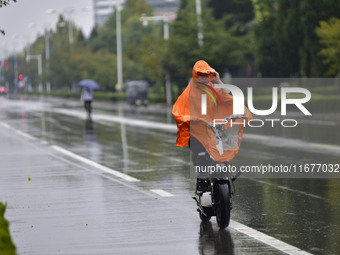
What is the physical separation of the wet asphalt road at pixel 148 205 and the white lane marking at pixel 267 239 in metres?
0.07

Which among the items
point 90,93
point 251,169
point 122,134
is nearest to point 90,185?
point 251,169

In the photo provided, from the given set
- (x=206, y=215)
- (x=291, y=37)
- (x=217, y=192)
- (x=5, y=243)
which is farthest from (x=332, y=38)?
(x=5, y=243)

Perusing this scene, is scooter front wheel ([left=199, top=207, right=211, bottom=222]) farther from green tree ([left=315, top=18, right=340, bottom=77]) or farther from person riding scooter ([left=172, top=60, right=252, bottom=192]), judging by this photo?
green tree ([left=315, top=18, right=340, bottom=77])

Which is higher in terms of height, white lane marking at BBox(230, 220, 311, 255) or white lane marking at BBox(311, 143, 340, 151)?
white lane marking at BBox(230, 220, 311, 255)

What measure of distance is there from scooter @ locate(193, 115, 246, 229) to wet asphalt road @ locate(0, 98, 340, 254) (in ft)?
0.52

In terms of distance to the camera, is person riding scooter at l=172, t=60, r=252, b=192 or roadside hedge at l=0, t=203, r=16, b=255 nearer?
roadside hedge at l=0, t=203, r=16, b=255

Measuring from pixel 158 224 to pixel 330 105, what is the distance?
1170 inches

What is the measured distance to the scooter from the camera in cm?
900

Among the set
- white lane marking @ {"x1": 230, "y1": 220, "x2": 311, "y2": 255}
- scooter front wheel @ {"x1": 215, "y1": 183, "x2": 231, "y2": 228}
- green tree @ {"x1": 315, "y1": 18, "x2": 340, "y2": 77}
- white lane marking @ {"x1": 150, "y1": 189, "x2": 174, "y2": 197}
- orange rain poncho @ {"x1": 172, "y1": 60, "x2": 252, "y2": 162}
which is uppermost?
green tree @ {"x1": 315, "y1": 18, "x2": 340, "y2": 77}

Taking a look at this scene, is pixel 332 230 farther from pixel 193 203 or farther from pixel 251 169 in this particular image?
pixel 251 169

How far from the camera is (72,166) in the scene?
1703cm

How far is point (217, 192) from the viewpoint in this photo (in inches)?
357

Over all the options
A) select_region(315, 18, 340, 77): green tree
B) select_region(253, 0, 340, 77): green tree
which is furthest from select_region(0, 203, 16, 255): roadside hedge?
select_region(253, 0, 340, 77): green tree

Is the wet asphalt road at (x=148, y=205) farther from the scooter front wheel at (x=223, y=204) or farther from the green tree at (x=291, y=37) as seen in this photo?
the green tree at (x=291, y=37)
